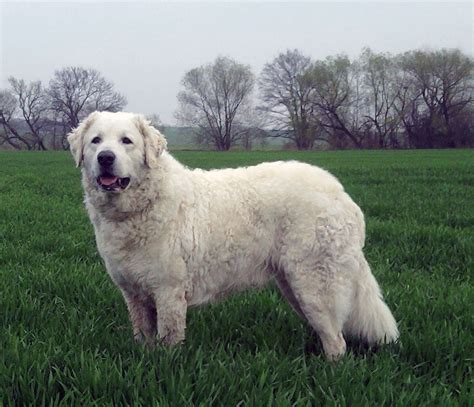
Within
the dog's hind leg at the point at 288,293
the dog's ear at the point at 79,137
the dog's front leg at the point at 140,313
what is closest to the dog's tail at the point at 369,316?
the dog's hind leg at the point at 288,293

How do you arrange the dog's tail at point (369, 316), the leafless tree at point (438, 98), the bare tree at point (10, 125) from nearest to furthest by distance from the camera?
the dog's tail at point (369, 316)
the leafless tree at point (438, 98)
the bare tree at point (10, 125)

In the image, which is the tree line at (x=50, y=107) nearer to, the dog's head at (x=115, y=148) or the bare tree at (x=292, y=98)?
the bare tree at (x=292, y=98)

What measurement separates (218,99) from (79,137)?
69288 millimetres

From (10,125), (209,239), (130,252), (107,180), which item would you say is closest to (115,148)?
(107,180)

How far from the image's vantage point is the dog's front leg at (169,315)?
343 cm

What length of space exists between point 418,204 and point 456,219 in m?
1.67

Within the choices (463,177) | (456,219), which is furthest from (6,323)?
(463,177)

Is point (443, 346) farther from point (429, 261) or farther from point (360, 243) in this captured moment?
point (429, 261)

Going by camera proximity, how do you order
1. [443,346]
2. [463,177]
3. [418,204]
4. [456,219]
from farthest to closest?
[463,177], [418,204], [456,219], [443,346]

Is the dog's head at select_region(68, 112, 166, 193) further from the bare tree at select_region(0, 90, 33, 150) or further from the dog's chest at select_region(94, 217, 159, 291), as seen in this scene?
the bare tree at select_region(0, 90, 33, 150)

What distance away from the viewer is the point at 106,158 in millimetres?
3414

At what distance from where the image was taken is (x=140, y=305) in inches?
144

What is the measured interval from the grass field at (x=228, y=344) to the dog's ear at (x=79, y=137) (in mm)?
1134

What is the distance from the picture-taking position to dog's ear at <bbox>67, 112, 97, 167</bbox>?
12.4 ft
